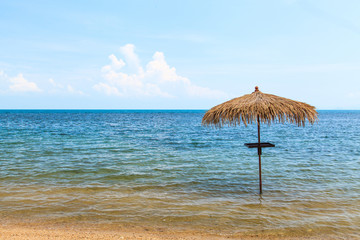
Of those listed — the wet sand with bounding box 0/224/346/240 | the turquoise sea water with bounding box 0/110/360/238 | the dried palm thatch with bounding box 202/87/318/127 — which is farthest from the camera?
the dried palm thatch with bounding box 202/87/318/127

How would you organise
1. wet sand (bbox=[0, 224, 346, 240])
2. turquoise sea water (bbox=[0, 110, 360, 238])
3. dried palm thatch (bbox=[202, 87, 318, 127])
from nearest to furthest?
wet sand (bbox=[0, 224, 346, 240])
turquoise sea water (bbox=[0, 110, 360, 238])
dried palm thatch (bbox=[202, 87, 318, 127])

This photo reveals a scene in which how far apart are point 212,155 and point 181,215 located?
950 cm

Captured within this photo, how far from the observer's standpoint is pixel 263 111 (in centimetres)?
771

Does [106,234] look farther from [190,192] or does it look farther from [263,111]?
[263,111]

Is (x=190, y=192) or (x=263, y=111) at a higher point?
(x=263, y=111)

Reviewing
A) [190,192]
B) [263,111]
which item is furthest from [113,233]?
[263,111]

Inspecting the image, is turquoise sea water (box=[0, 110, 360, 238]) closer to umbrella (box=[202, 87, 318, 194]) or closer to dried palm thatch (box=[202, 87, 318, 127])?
umbrella (box=[202, 87, 318, 194])

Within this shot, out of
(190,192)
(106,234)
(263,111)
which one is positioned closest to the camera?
(106,234)

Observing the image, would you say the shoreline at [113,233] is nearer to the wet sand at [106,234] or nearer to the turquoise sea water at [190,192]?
Answer: the wet sand at [106,234]

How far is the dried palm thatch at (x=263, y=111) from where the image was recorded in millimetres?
7789

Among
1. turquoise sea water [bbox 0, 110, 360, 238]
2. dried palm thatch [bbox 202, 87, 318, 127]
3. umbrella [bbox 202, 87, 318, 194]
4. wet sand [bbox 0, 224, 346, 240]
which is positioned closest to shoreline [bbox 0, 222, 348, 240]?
wet sand [bbox 0, 224, 346, 240]

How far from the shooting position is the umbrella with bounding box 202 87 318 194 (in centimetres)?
779

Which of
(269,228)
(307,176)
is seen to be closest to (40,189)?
(269,228)

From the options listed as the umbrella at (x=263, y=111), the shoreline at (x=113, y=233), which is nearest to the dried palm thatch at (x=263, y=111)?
the umbrella at (x=263, y=111)
